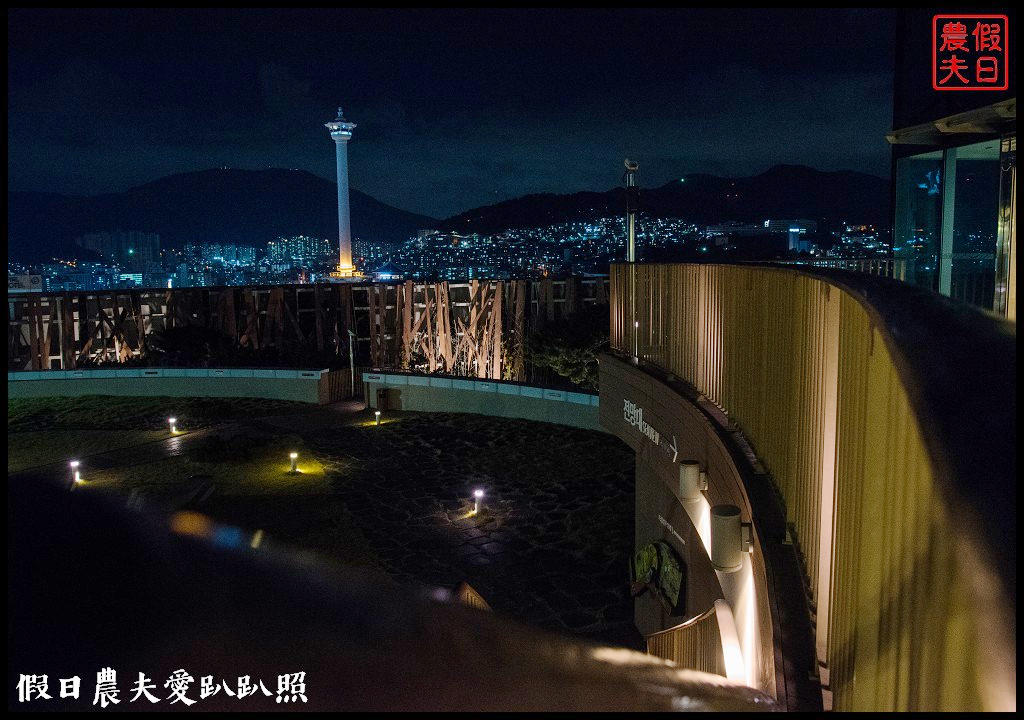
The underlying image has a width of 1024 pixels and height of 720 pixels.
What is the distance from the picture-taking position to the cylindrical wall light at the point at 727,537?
402 centimetres

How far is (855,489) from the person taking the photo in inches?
95.3

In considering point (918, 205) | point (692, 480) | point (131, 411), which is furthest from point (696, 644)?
point (131, 411)

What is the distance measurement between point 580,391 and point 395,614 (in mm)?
16453

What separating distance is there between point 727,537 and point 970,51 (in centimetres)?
960

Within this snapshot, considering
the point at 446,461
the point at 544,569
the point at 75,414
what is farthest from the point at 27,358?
the point at 544,569

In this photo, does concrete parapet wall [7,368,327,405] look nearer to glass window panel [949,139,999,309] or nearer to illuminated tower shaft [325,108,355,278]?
glass window panel [949,139,999,309]

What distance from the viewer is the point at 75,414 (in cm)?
2159

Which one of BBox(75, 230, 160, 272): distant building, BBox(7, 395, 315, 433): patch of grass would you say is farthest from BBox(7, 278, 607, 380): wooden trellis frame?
BBox(75, 230, 160, 272): distant building

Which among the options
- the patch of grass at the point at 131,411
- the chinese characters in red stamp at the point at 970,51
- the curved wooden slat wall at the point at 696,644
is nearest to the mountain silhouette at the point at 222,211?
the patch of grass at the point at 131,411

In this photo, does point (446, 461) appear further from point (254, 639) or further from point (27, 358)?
point (27, 358)

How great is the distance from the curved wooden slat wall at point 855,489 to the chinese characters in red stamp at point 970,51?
708 cm

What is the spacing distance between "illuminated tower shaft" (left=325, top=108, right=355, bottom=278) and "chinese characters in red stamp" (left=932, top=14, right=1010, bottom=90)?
65579 millimetres

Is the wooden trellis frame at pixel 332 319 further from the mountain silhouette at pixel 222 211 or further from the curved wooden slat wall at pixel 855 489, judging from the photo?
the mountain silhouette at pixel 222 211

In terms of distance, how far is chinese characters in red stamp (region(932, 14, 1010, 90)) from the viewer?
33.0ft
